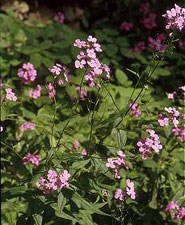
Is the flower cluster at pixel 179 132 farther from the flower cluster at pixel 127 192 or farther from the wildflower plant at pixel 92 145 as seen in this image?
the flower cluster at pixel 127 192

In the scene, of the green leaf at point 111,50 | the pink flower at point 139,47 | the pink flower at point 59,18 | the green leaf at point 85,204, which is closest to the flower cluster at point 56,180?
the green leaf at point 85,204

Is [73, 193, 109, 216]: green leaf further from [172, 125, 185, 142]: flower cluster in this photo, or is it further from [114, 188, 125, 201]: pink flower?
[172, 125, 185, 142]: flower cluster

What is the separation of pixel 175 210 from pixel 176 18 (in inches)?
45.7

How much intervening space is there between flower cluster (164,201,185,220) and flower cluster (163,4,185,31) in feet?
3.45

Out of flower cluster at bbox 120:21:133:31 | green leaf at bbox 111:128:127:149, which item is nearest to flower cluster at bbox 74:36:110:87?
green leaf at bbox 111:128:127:149

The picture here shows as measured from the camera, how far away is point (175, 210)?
321 cm

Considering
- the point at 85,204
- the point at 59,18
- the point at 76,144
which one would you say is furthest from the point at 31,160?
the point at 59,18

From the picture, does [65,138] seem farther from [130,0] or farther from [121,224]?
[130,0]

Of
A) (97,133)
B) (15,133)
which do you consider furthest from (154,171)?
(15,133)

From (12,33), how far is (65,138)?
149cm

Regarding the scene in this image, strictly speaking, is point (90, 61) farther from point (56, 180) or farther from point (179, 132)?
point (179, 132)

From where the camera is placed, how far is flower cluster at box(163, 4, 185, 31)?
2.62 m

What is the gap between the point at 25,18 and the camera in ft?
17.6

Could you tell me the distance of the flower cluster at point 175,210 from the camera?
3.12 meters
